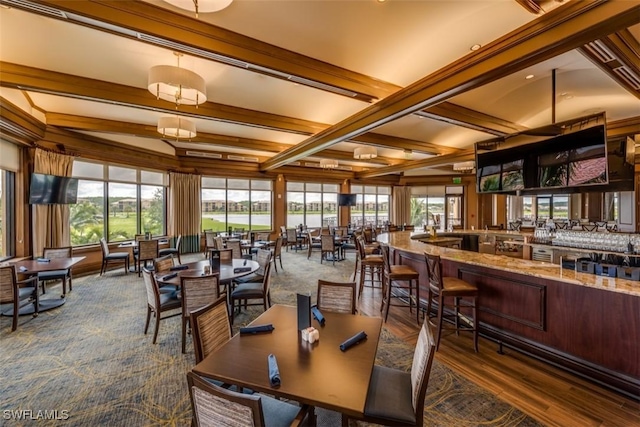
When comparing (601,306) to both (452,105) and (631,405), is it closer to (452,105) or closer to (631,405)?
(631,405)

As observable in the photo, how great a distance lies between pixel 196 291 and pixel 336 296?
1650mm

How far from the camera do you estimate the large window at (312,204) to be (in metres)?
12.3

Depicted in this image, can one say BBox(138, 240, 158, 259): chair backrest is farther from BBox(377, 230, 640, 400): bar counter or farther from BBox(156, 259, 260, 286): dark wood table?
BBox(377, 230, 640, 400): bar counter

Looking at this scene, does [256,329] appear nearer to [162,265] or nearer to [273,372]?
[273,372]

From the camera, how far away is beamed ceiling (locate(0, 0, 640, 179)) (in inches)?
101

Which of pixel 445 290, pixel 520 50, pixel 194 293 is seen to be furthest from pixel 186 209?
pixel 520 50

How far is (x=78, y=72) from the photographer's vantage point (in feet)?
Result: 12.7

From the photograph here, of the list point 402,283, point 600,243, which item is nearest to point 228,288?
point 402,283

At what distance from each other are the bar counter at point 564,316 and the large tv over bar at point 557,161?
5.55ft

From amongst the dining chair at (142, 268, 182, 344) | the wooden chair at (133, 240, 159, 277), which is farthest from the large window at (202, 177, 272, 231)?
the dining chair at (142, 268, 182, 344)

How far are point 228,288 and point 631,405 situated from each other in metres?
4.31

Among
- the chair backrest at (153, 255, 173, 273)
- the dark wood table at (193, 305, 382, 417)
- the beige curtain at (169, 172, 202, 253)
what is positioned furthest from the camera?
the beige curtain at (169, 172, 202, 253)

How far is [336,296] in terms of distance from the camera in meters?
2.69

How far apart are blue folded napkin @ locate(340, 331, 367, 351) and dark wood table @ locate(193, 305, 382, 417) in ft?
0.09
